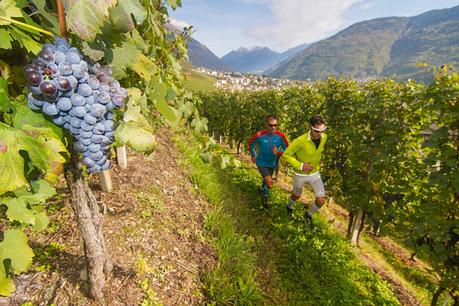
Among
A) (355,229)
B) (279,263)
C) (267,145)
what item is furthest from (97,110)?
(355,229)

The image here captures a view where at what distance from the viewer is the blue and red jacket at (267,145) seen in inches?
277

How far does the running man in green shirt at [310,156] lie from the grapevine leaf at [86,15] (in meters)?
5.16

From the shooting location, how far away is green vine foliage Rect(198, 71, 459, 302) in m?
3.89

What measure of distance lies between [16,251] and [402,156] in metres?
5.25

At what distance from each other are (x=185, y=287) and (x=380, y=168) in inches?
163

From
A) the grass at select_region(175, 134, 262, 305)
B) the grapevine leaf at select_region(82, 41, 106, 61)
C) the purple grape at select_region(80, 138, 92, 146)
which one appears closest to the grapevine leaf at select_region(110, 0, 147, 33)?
the grapevine leaf at select_region(82, 41, 106, 61)

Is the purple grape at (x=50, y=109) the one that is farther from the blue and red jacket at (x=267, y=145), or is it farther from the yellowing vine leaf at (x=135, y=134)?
the blue and red jacket at (x=267, y=145)

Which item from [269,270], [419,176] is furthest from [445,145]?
[269,270]

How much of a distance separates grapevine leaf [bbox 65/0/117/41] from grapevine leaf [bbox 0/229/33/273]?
1.07 m

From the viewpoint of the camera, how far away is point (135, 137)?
1043 mm

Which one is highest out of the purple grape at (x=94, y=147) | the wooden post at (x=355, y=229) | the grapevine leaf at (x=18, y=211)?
the purple grape at (x=94, y=147)

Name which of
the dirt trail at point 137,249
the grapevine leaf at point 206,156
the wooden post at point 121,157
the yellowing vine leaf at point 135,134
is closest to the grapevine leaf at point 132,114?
the yellowing vine leaf at point 135,134

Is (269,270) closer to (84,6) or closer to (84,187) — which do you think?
(84,187)

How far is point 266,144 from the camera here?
711 cm
